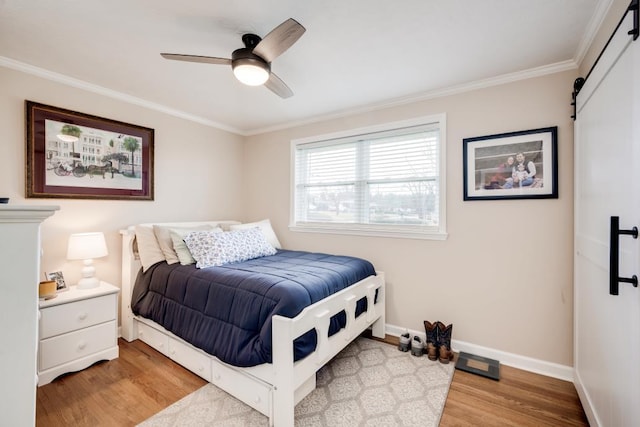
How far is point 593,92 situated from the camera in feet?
5.39

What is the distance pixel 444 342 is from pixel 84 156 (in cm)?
362

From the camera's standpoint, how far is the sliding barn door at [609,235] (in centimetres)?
113

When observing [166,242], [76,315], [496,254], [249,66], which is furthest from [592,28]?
[76,315]

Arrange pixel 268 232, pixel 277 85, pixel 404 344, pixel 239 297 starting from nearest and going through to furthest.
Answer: pixel 239 297 < pixel 277 85 < pixel 404 344 < pixel 268 232

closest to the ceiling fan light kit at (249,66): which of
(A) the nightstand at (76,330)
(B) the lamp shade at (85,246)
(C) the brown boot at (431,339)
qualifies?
(B) the lamp shade at (85,246)

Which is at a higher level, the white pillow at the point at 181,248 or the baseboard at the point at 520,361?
the white pillow at the point at 181,248

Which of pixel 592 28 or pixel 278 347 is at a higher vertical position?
pixel 592 28

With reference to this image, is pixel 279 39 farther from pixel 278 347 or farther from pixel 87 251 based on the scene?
pixel 87 251

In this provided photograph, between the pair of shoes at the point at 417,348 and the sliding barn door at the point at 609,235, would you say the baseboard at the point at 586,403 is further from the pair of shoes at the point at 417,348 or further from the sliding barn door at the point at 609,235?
the pair of shoes at the point at 417,348

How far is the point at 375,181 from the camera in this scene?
3.03m

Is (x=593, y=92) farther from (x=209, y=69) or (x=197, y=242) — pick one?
(x=197, y=242)

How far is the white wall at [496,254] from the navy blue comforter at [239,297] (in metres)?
0.56

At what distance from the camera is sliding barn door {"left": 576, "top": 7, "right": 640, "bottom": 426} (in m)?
1.13

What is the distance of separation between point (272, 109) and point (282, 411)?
2810 millimetres
